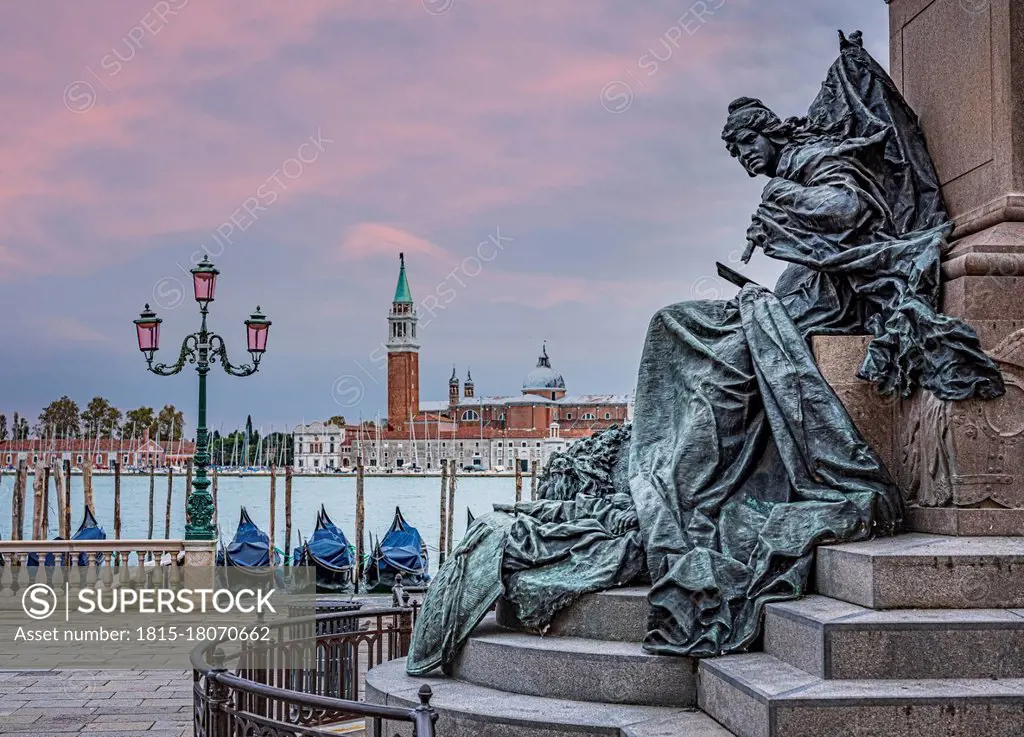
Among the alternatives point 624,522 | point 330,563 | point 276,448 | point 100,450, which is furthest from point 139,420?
point 624,522

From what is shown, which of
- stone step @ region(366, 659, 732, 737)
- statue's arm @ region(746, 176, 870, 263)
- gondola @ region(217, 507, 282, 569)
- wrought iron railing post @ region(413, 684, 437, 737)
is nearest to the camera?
wrought iron railing post @ region(413, 684, 437, 737)

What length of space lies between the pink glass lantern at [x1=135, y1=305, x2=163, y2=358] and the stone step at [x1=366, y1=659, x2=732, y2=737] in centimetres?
1203

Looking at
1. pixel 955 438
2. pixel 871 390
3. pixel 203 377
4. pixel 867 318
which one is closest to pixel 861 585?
pixel 955 438

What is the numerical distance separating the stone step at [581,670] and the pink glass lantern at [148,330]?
12004 mm

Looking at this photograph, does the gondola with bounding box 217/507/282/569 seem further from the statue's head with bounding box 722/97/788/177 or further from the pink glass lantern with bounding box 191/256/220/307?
the statue's head with bounding box 722/97/788/177

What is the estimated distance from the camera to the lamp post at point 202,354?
15477mm

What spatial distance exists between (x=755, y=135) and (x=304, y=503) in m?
77.9

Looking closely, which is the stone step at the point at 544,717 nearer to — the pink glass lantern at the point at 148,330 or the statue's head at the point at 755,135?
the statue's head at the point at 755,135

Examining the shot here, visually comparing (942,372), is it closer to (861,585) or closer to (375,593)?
(861,585)

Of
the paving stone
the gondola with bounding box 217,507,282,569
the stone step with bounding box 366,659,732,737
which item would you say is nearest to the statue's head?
the stone step with bounding box 366,659,732,737

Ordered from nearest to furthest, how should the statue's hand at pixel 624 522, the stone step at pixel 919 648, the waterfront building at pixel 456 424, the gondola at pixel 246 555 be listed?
the stone step at pixel 919 648
the statue's hand at pixel 624 522
the gondola at pixel 246 555
the waterfront building at pixel 456 424

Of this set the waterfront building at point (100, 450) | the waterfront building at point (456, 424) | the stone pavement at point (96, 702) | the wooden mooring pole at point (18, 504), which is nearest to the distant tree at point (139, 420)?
the waterfront building at point (100, 450)

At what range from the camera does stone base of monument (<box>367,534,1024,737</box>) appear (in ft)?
13.3

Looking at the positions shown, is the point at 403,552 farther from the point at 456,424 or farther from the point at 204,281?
the point at 456,424
